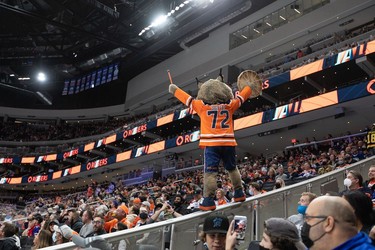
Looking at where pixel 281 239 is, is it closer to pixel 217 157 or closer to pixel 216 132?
pixel 217 157

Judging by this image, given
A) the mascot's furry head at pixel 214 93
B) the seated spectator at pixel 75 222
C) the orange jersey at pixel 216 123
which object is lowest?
the seated spectator at pixel 75 222

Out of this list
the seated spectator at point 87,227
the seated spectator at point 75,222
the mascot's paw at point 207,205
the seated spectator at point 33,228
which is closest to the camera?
the mascot's paw at point 207,205

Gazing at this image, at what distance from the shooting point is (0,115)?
41.7 m

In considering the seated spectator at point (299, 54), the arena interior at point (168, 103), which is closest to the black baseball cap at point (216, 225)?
the arena interior at point (168, 103)

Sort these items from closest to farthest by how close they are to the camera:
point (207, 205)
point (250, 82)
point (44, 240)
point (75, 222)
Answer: point (207, 205), point (44, 240), point (250, 82), point (75, 222)

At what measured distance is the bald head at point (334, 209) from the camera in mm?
1728

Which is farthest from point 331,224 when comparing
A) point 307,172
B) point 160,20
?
point 160,20

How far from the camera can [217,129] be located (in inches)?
194

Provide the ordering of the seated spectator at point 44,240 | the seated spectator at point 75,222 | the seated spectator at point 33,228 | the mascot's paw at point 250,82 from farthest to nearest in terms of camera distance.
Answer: the seated spectator at point 33,228 < the seated spectator at point 75,222 < the mascot's paw at point 250,82 < the seated spectator at point 44,240

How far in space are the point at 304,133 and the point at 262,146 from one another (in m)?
3.61

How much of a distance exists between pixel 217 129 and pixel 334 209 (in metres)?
3.21

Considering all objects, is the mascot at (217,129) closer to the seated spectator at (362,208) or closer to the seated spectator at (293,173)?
the seated spectator at (362,208)

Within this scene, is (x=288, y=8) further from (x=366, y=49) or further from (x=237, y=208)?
(x=237, y=208)

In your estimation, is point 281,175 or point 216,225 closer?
point 216,225
